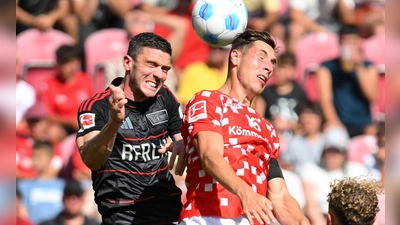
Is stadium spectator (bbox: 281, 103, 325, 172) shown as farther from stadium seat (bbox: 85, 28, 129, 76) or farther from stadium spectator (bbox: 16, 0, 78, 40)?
stadium spectator (bbox: 16, 0, 78, 40)

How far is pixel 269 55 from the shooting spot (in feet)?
16.6

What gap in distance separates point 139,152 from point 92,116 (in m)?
0.45

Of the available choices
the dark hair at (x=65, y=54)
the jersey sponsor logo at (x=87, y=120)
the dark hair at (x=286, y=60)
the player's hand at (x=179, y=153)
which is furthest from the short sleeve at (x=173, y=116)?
the dark hair at (x=286, y=60)

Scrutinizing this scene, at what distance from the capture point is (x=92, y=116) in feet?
16.9

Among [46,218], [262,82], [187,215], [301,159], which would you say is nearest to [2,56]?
[187,215]

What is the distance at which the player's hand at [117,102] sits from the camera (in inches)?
173

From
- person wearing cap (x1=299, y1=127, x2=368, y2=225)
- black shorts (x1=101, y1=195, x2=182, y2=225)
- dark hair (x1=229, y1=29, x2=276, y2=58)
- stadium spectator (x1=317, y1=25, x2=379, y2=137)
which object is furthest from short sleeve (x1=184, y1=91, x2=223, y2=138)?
stadium spectator (x1=317, y1=25, x2=379, y2=137)

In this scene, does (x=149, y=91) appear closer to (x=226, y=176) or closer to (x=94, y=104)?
(x=94, y=104)

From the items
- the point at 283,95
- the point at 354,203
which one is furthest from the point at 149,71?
the point at 283,95

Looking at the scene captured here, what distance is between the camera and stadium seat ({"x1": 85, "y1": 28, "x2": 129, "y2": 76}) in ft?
31.8

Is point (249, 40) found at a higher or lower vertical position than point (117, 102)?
higher

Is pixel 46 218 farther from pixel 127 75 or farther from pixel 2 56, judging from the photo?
pixel 2 56

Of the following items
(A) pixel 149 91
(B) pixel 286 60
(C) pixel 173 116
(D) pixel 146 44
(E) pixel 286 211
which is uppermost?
(B) pixel 286 60

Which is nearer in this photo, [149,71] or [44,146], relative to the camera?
[149,71]
